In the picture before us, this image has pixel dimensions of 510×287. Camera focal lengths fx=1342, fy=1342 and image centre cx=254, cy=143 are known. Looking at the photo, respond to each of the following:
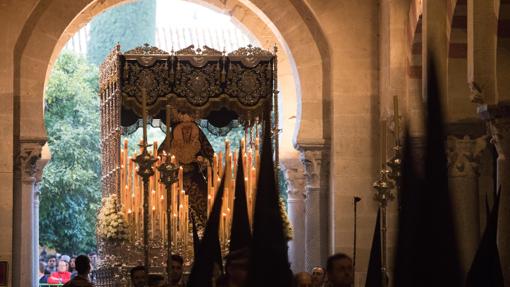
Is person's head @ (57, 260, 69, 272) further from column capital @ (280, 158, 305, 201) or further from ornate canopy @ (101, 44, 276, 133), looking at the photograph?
ornate canopy @ (101, 44, 276, 133)

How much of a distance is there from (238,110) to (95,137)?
88.3 feet

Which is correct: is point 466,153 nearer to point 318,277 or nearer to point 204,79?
point 318,277

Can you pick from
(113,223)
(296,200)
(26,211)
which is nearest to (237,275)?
(113,223)

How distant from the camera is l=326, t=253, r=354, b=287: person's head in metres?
8.77

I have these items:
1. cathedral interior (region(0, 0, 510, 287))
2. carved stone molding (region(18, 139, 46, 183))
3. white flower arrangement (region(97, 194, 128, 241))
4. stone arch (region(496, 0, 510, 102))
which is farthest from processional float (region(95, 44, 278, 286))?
stone arch (region(496, 0, 510, 102))

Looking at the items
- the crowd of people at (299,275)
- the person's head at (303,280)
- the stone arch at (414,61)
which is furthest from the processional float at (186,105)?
the person's head at (303,280)

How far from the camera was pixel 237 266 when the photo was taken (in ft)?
23.9

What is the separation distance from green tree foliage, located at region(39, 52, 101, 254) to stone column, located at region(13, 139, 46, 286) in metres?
22.6

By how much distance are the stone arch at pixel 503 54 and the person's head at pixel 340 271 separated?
19.6 feet

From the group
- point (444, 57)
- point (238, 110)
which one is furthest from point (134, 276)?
point (238, 110)

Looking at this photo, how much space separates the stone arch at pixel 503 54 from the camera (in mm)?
14781

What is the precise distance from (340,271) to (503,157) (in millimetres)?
6577

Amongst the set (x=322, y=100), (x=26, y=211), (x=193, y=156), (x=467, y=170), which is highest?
(x=322, y=100)

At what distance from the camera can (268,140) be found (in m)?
5.62
